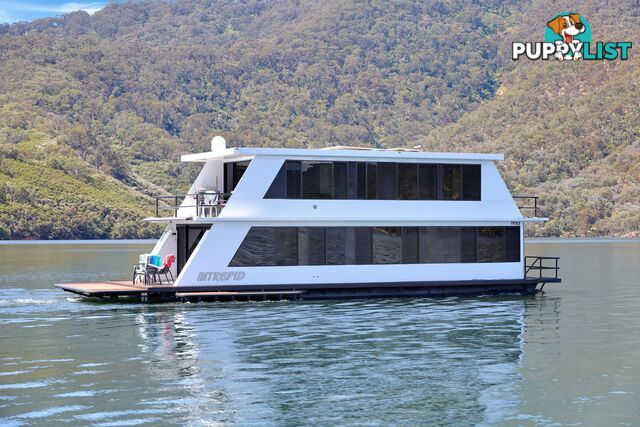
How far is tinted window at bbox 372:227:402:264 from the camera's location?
34.0m

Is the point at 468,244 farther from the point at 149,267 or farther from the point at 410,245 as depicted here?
the point at 149,267

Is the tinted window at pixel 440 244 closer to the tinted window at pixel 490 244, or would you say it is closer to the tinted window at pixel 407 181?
the tinted window at pixel 490 244

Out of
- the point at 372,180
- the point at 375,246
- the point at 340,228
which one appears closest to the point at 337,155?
→ the point at 372,180

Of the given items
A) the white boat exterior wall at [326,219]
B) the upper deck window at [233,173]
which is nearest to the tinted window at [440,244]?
the white boat exterior wall at [326,219]

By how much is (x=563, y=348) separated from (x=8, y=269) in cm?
4626

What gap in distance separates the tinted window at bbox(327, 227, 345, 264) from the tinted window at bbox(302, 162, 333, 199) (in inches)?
43.1

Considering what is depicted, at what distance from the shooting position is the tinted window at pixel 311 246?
32938 mm

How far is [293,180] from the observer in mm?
33156

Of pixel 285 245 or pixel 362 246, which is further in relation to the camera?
pixel 362 246

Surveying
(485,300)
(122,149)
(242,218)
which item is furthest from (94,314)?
(122,149)

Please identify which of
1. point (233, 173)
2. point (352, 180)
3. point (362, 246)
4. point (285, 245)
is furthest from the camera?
point (233, 173)

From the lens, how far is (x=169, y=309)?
3166 centimetres

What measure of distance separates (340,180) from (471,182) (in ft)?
15.7

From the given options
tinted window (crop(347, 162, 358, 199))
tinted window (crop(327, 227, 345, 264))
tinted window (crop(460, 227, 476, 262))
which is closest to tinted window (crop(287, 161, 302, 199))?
tinted window (crop(327, 227, 345, 264))
